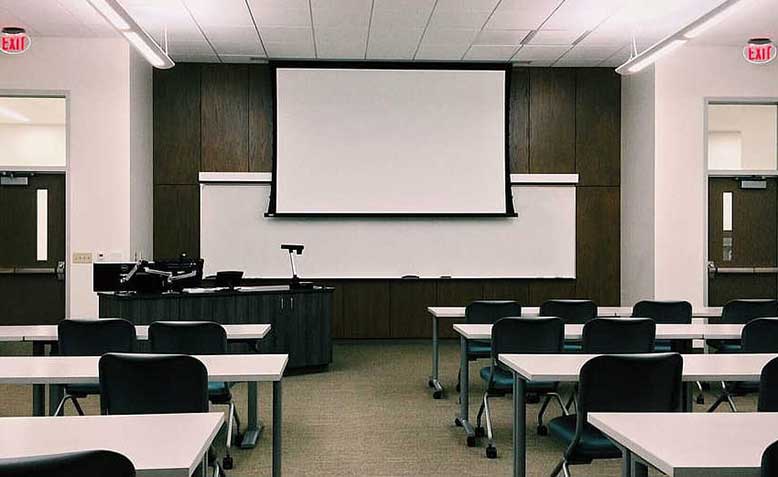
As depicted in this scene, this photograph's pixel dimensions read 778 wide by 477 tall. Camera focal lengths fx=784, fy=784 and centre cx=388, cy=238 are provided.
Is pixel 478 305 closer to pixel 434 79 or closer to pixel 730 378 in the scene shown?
pixel 730 378

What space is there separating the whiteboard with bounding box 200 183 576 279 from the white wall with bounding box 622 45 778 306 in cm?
130

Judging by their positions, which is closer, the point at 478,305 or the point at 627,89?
the point at 478,305

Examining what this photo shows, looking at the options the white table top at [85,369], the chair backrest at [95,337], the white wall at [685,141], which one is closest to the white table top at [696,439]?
the white table top at [85,369]

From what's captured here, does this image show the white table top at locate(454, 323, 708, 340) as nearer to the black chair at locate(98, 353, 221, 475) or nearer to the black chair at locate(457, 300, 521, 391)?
the black chair at locate(457, 300, 521, 391)

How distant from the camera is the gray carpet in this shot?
4.78 metres

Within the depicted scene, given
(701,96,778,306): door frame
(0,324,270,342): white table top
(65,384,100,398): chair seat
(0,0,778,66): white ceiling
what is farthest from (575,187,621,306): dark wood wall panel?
(65,384,100,398): chair seat

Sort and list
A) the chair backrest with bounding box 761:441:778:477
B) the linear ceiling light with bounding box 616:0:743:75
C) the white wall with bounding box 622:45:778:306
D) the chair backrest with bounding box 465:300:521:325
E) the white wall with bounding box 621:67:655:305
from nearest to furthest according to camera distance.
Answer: the chair backrest with bounding box 761:441:778:477 → the chair backrest with bounding box 465:300:521:325 → the linear ceiling light with bounding box 616:0:743:75 → the white wall with bounding box 622:45:778:306 → the white wall with bounding box 621:67:655:305

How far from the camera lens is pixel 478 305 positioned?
21.2 ft

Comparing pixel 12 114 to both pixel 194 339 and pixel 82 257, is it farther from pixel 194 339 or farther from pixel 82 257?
pixel 194 339

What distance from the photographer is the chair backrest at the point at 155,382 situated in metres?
3.26

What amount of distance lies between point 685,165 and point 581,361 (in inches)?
258

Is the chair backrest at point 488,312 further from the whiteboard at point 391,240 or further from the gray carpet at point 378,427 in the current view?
the whiteboard at point 391,240

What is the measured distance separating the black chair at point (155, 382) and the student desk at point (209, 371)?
0.20 metres

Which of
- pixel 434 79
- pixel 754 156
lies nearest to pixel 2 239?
pixel 434 79
